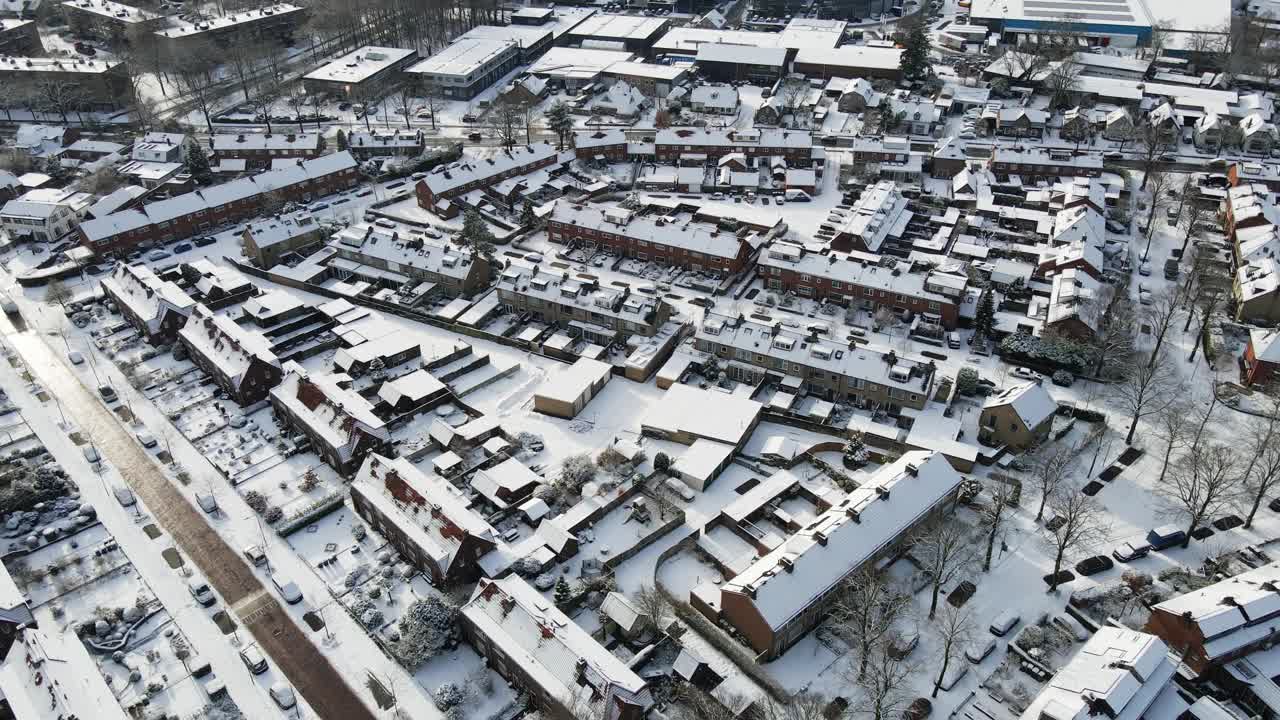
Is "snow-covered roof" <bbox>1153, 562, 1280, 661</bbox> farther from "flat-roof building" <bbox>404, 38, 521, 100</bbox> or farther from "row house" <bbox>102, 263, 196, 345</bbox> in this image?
"flat-roof building" <bbox>404, 38, 521, 100</bbox>

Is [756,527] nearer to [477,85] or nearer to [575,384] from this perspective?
[575,384]

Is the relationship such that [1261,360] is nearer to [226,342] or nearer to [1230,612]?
[1230,612]

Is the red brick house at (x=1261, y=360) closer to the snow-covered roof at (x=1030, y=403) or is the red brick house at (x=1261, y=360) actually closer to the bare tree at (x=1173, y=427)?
the bare tree at (x=1173, y=427)

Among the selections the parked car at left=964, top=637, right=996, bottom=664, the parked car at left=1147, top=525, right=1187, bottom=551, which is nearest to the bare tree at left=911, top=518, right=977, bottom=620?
the parked car at left=964, top=637, right=996, bottom=664

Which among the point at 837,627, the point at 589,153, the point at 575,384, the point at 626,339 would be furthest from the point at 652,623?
the point at 589,153

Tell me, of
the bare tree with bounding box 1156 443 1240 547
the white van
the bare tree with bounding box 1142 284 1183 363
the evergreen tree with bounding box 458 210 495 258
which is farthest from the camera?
the evergreen tree with bounding box 458 210 495 258

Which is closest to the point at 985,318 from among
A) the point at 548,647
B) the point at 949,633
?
the point at 949,633

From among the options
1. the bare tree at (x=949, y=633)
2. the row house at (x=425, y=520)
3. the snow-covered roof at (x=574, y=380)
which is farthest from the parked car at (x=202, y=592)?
the bare tree at (x=949, y=633)
